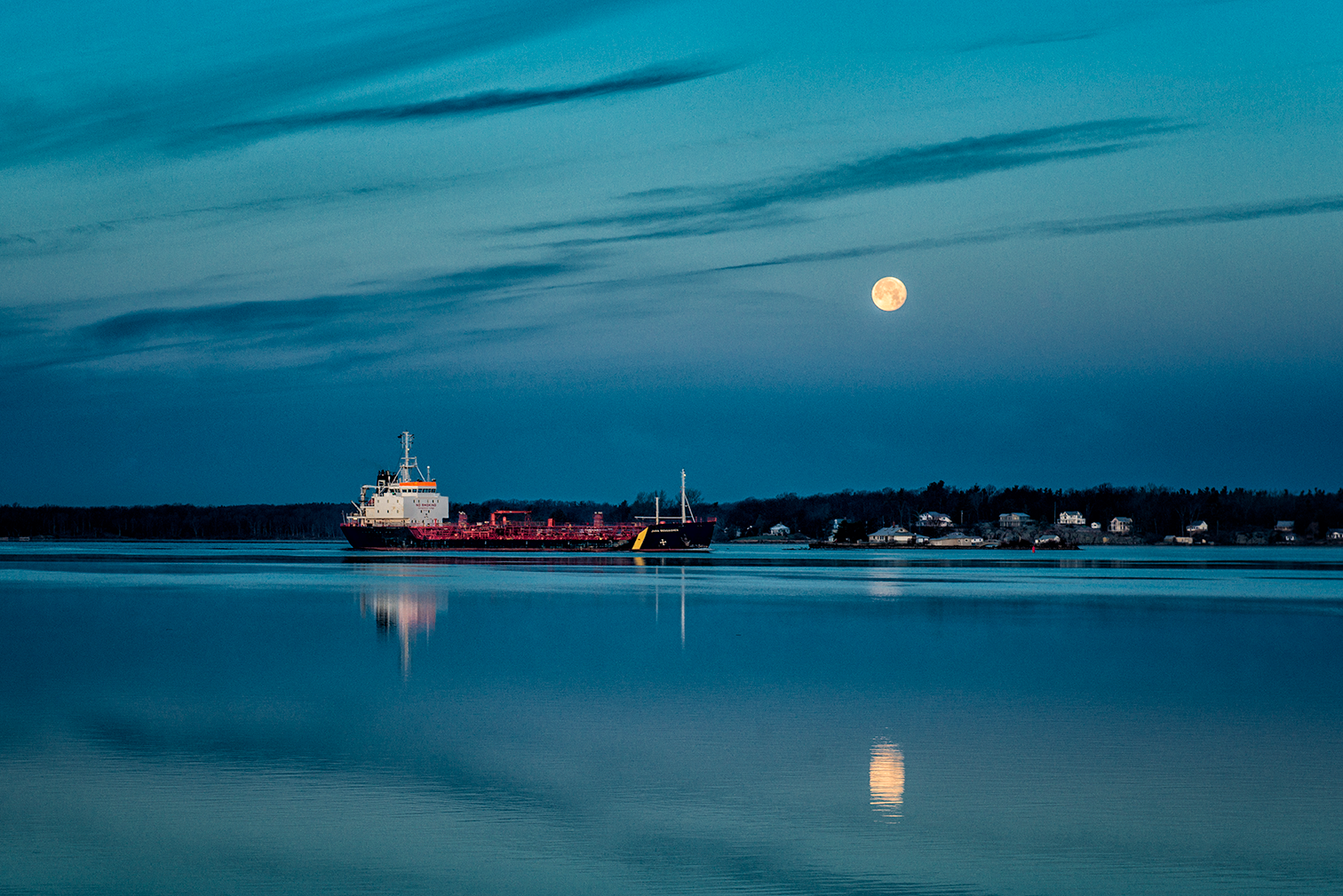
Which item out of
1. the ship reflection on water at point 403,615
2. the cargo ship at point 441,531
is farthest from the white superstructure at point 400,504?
the ship reflection on water at point 403,615

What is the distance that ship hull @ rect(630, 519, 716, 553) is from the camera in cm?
10794

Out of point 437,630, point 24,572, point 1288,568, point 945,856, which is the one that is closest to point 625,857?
point 945,856

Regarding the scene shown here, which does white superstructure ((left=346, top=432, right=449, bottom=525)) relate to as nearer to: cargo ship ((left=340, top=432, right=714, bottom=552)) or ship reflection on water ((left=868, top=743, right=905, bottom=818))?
cargo ship ((left=340, top=432, right=714, bottom=552))

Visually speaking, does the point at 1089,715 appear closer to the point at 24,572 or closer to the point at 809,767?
the point at 809,767

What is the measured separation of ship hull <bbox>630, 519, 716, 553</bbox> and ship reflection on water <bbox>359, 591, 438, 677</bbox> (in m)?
67.9

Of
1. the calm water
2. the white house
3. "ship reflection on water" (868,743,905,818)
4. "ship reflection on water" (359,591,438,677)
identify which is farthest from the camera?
the white house

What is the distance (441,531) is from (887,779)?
9566cm

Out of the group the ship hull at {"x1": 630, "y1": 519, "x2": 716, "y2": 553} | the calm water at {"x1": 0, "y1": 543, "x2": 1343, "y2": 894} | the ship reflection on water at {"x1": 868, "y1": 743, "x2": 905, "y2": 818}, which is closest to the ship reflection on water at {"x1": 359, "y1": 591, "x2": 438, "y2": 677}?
the calm water at {"x1": 0, "y1": 543, "x2": 1343, "y2": 894}

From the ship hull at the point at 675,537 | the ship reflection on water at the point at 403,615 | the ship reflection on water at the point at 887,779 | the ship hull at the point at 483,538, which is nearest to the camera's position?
the ship reflection on water at the point at 887,779

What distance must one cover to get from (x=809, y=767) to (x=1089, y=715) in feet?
16.4

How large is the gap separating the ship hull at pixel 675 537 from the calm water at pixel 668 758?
79576 mm

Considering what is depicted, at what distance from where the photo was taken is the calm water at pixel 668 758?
8648 millimetres

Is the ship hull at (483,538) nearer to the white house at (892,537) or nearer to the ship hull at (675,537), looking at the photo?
the ship hull at (675,537)

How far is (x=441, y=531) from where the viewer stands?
10462 centimetres
